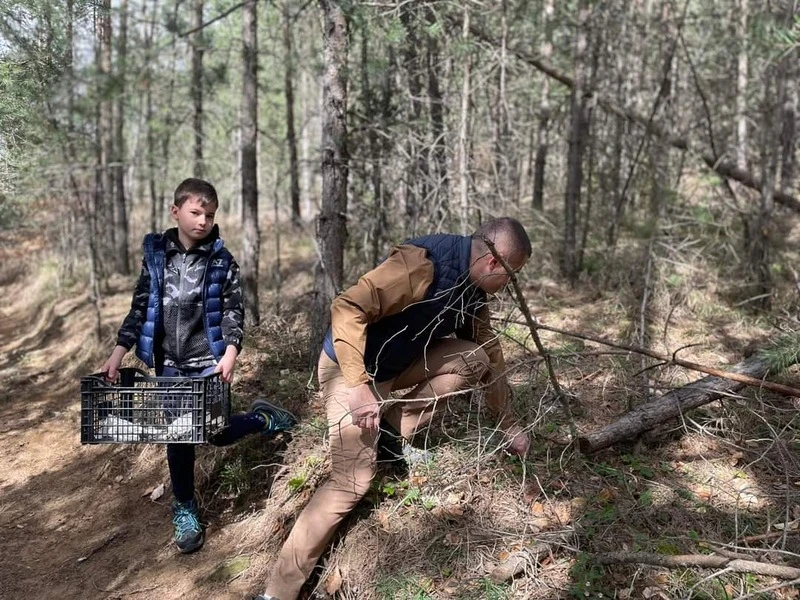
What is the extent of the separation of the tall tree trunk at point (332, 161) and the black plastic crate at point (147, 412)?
1.80m

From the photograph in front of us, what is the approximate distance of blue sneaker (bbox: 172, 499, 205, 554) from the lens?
3562 mm

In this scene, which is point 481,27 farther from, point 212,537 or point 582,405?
point 212,537

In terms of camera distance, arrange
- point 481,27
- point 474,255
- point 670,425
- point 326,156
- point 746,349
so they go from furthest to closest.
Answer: point 481,27 < point 746,349 < point 326,156 < point 670,425 < point 474,255

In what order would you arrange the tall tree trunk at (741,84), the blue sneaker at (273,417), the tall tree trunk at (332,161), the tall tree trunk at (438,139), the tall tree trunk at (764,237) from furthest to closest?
the tall tree trunk at (741,84), the tall tree trunk at (438,139), the tall tree trunk at (764,237), the tall tree trunk at (332,161), the blue sneaker at (273,417)

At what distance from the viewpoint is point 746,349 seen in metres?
5.04

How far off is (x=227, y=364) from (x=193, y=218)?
0.86 meters

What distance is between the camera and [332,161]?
4.68 m

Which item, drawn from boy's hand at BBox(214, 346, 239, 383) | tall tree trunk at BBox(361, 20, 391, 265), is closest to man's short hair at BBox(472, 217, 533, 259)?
boy's hand at BBox(214, 346, 239, 383)

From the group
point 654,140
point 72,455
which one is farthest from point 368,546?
point 654,140

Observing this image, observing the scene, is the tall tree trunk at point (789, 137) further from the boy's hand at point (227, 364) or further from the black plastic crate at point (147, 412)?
the black plastic crate at point (147, 412)

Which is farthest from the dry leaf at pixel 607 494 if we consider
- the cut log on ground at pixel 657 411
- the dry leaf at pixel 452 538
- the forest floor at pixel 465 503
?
the dry leaf at pixel 452 538

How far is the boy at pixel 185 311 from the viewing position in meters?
3.50

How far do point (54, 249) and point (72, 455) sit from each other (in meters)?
12.2

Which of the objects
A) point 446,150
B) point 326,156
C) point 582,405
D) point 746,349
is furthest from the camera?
point 446,150
